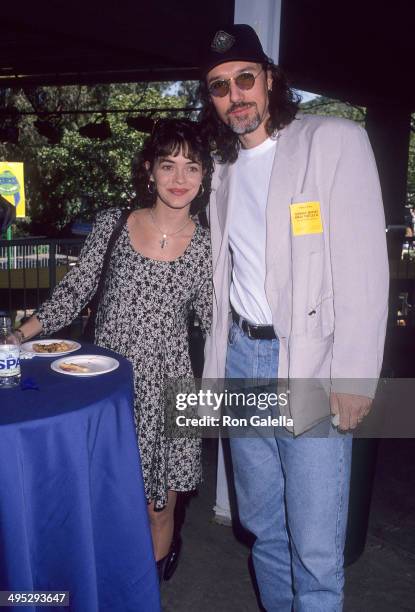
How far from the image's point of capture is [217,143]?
247cm

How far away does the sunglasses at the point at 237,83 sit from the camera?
7.37 feet

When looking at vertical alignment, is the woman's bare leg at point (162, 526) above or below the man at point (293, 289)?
below

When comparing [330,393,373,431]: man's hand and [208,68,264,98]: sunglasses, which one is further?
[208,68,264,98]: sunglasses

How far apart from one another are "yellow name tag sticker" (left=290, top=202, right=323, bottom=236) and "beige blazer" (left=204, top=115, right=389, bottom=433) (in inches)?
0.7

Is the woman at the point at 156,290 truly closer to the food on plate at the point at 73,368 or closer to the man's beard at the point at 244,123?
the food on plate at the point at 73,368

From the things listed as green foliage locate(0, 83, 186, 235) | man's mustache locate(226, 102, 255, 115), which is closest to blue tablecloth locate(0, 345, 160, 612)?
man's mustache locate(226, 102, 255, 115)

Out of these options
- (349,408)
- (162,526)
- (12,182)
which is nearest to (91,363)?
(162,526)

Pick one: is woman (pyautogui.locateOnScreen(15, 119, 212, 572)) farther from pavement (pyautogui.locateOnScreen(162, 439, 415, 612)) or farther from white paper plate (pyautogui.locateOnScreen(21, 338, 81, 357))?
pavement (pyautogui.locateOnScreen(162, 439, 415, 612))

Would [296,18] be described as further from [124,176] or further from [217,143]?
[124,176]

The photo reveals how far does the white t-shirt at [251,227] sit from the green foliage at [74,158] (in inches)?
980

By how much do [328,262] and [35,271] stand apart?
7.46m

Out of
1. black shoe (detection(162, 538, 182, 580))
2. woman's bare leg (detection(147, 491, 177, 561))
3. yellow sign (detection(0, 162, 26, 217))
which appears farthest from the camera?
yellow sign (detection(0, 162, 26, 217))

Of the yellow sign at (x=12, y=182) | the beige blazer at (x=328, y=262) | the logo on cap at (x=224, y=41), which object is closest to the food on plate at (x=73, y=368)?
the beige blazer at (x=328, y=262)

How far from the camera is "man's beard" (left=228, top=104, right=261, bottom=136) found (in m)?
2.19
